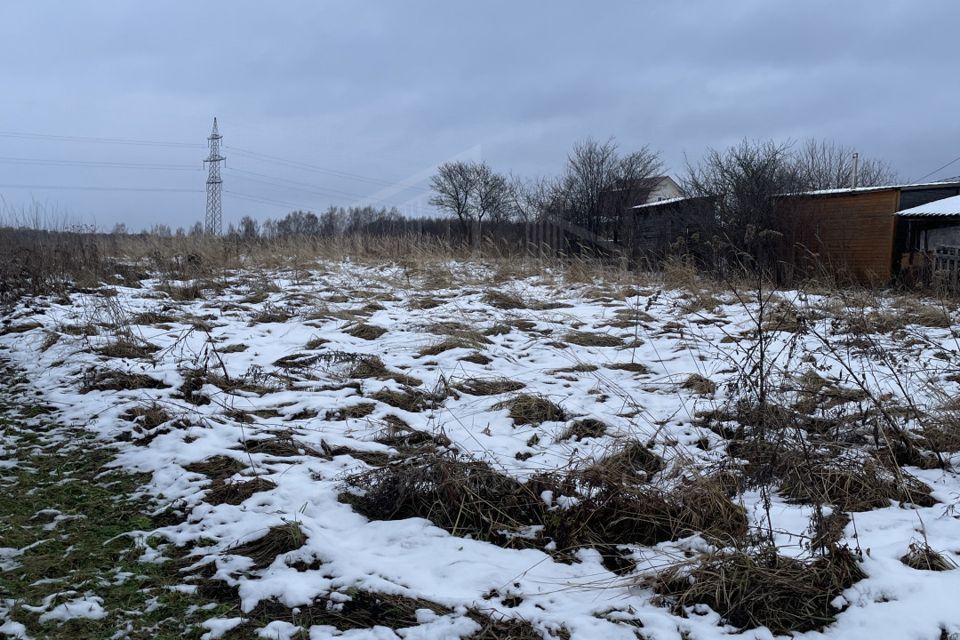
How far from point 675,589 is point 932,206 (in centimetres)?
1573

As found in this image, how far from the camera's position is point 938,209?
13570 millimetres

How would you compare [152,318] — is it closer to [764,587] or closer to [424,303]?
[424,303]

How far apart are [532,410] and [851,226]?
1434 cm

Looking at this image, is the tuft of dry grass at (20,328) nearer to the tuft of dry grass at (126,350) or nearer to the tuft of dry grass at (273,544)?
the tuft of dry grass at (126,350)

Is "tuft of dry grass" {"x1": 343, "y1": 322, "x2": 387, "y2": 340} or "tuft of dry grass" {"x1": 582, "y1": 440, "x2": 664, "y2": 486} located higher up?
"tuft of dry grass" {"x1": 343, "y1": 322, "x2": 387, "y2": 340}

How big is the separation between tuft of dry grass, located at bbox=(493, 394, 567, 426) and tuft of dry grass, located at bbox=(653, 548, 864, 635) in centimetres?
170

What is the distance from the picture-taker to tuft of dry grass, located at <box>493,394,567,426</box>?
394 centimetres

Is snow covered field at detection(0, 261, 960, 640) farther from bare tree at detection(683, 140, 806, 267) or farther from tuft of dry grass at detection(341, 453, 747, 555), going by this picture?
bare tree at detection(683, 140, 806, 267)

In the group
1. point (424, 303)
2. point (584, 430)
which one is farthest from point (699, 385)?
point (424, 303)

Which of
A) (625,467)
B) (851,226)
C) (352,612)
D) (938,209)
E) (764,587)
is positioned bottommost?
(352,612)

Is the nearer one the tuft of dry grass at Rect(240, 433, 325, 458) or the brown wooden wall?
the tuft of dry grass at Rect(240, 433, 325, 458)

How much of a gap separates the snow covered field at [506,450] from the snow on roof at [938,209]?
8504mm

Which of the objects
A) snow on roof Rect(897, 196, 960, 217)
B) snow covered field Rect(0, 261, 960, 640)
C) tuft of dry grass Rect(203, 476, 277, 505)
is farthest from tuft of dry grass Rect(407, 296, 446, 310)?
snow on roof Rect(897, 196, 960, 217)

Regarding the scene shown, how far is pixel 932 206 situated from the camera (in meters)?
14.0
